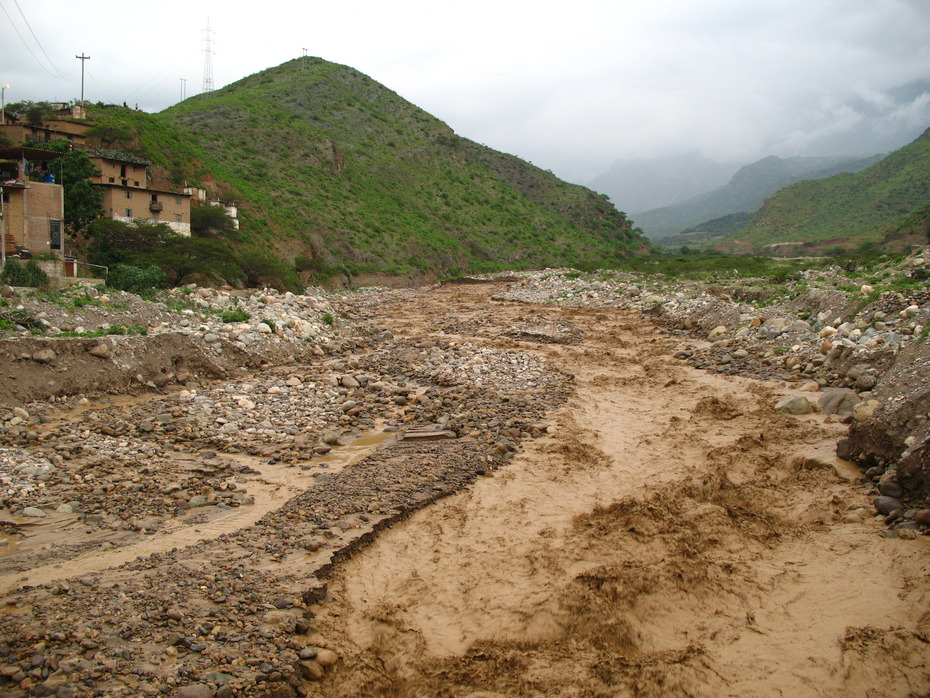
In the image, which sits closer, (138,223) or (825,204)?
(138,223)

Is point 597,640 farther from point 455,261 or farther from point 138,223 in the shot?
point 455,261

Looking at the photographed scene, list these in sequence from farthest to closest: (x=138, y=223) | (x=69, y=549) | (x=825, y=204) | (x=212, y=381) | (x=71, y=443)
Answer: (x=825, y=204) < (x=138, y=223) < (x=212, y=381) < (x=71, y=443) < (x=69, y=549)

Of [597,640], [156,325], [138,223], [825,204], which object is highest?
[825,204]

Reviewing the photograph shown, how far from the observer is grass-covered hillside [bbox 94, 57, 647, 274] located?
41688 mm

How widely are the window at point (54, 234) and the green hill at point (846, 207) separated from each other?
66.2 meters

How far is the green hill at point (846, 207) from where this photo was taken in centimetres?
6900

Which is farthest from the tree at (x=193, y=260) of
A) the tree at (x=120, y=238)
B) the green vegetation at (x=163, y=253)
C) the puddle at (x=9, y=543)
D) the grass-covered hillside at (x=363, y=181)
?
the puddle at (x=9, y=543)

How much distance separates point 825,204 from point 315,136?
71296 millimetres

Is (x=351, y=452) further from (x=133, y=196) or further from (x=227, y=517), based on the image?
(x=133, y=196)

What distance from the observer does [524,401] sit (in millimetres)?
11797

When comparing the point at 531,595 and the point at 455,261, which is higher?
the point at 455,261

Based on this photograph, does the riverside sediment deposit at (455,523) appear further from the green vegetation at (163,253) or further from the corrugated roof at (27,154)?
the corrugated roof at (27,154)

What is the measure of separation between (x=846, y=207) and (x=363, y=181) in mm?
63859

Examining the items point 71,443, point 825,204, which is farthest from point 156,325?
point 825,204
